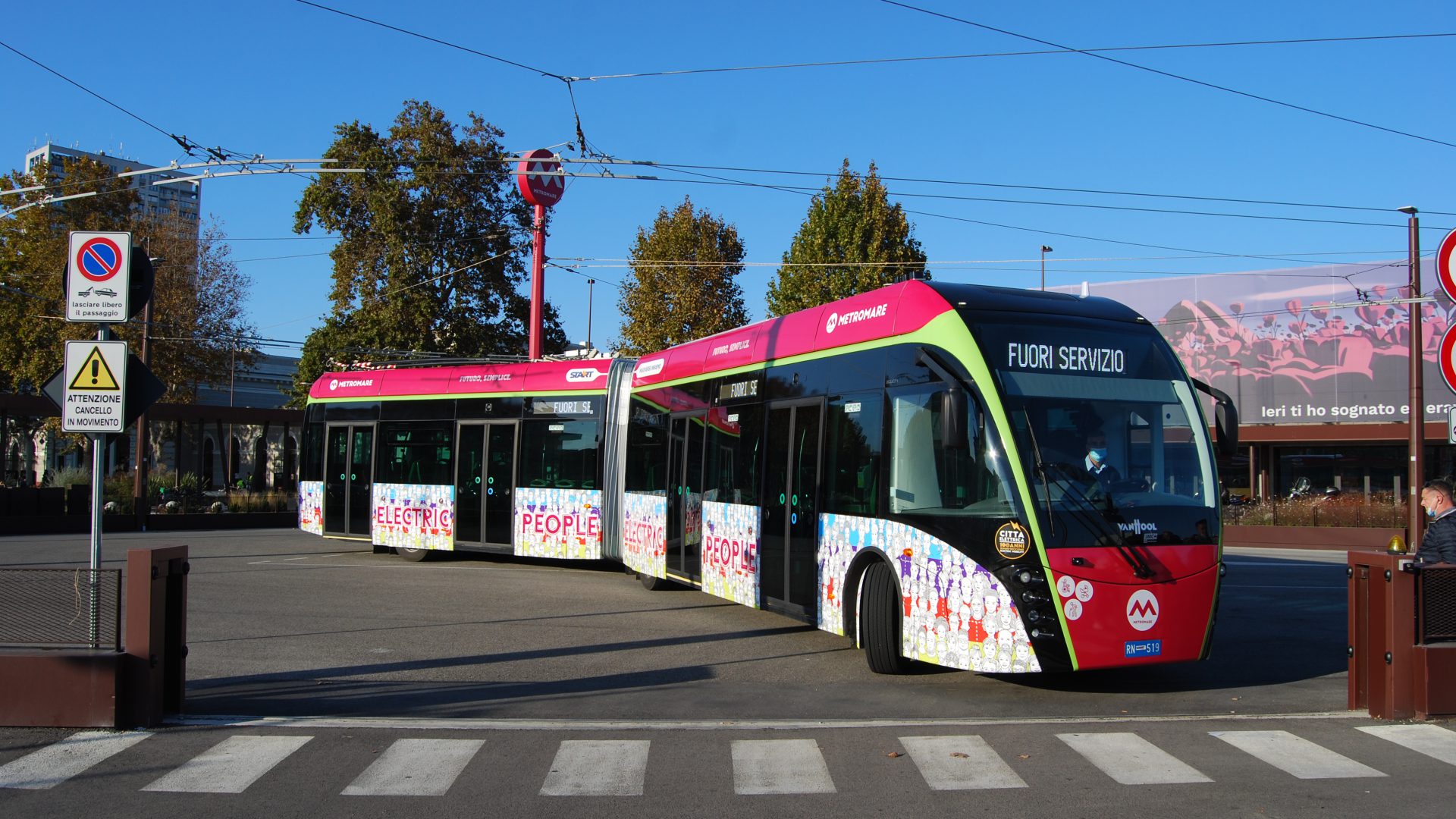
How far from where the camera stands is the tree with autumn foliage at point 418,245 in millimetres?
37312

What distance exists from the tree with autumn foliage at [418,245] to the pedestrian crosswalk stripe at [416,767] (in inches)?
1210

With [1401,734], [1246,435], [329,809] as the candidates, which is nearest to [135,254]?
[329,809]

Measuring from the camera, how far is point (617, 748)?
24.1 feet

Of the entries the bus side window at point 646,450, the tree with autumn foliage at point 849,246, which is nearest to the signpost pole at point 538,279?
the tree with autumn foliage at point 849,246

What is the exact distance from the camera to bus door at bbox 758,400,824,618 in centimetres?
1118

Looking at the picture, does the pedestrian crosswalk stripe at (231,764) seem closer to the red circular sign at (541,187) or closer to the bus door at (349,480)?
the bus door at (349,480)

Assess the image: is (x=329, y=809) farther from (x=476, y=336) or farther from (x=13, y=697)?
(x=476, y=336)

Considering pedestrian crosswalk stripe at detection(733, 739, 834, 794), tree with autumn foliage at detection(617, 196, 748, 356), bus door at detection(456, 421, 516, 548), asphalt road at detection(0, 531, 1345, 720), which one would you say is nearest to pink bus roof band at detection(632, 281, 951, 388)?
asphalt road at detection(0, 531, 1345, 720)

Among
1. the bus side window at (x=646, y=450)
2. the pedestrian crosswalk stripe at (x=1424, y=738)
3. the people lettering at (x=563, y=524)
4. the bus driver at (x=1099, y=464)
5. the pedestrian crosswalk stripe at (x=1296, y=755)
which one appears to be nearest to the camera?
the pedestrian crosswalk stripe at (x=1296, y=755)

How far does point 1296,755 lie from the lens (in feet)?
23.3

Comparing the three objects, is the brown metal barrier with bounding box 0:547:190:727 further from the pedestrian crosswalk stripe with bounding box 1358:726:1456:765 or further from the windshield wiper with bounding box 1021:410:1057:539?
the pedestrian crosswalk stripe with bounding box 1358:726:1456:765

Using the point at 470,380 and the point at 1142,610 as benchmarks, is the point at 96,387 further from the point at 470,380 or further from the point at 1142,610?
the point at 470,380

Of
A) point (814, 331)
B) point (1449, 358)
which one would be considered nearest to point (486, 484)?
point (814, 331)

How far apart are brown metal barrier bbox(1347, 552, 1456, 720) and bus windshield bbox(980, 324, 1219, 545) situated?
1247 mm
